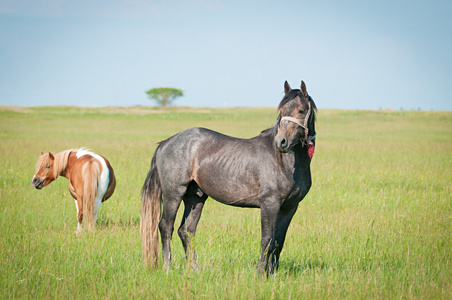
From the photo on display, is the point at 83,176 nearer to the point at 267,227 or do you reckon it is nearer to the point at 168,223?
the point at 168,223

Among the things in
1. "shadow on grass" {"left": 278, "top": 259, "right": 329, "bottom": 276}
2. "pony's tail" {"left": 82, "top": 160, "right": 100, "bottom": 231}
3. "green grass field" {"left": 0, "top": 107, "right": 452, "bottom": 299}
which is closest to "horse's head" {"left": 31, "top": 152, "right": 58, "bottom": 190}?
"green grass field" {"left": 0, "top": 107, "right": 452, "bottom": 299}

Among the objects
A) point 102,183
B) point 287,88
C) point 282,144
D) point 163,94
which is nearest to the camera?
point 282,144

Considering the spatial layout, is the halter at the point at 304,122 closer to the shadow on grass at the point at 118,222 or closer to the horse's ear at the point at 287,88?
the horse's ear at the point at 287,88

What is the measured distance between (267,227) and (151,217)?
1.75 m

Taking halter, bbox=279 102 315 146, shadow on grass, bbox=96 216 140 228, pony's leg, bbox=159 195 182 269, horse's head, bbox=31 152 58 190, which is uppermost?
halter, bbox=279 102 315 146

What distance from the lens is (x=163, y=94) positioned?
3971 inches

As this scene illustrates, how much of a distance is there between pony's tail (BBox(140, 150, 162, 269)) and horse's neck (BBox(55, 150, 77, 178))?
2.70 meters

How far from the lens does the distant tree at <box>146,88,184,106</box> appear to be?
100688 mm

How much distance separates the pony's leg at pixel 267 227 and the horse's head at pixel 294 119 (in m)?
0.70

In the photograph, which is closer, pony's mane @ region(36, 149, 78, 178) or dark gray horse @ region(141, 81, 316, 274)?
→ dark gray horse @ region(141, 81, 316, 274)

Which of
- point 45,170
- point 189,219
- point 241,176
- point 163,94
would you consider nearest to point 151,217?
point 189,219

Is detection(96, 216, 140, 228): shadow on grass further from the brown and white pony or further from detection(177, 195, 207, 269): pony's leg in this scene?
detection(177, 195, 207, 269): pony's leg

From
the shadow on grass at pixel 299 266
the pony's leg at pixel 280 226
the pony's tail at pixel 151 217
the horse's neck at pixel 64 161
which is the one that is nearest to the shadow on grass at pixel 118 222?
the horse's neck at pixel 64 161

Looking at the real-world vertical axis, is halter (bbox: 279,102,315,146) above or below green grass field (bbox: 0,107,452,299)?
→ above
